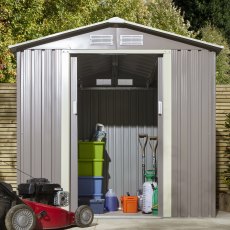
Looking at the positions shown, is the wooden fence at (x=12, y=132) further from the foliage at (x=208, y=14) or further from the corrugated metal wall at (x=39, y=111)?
the foliage at (x=208, y=14)

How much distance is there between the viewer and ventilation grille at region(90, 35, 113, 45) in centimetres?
1285

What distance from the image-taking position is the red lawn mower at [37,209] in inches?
413

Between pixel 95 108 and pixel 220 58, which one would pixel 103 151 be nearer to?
pixel 95 108

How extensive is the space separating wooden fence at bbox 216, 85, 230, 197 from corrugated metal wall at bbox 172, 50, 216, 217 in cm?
159

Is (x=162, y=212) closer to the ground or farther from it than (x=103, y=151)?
closer to the ground

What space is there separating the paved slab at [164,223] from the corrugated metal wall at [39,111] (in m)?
1.25

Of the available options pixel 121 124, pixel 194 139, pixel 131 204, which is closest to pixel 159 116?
pixel 194 139

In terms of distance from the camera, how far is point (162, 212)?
42.2ft

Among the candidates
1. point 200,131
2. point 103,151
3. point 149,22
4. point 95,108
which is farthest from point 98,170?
point 149,22

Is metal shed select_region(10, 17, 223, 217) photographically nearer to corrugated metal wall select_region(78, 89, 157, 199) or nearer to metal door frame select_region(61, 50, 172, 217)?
metal door frame select_region(61, 50, 172, 217)

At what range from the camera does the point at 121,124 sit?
1559 centimetres

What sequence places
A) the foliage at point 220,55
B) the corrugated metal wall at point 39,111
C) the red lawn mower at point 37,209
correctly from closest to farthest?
the red lawn mower at point 37,209
the corrugated metal wall at point 39,111
the foliage at point 220,55

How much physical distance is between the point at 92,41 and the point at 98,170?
112 inches

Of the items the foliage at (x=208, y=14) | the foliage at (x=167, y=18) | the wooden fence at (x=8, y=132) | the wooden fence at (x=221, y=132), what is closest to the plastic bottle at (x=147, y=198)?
the wooden fence at (x=221, y=132)
